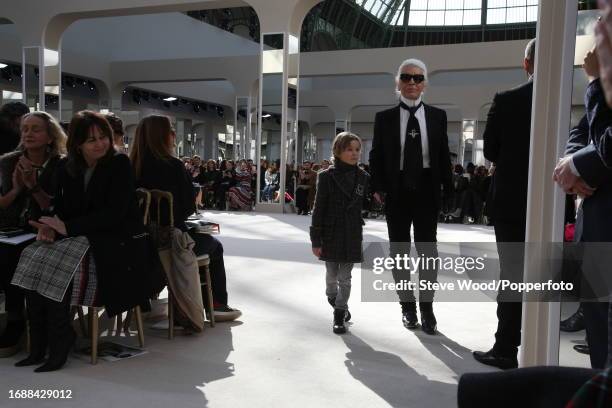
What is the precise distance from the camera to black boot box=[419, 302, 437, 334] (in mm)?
3594

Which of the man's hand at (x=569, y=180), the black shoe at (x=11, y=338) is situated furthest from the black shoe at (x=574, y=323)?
the black shoe at (x=11, y=338)

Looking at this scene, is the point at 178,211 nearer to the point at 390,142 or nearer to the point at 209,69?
the point at 390,142

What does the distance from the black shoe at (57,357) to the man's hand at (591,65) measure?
2.50 meters

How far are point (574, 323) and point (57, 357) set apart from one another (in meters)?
2.28

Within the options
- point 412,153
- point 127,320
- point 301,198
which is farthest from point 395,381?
point 301,198

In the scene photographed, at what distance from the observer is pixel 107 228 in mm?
3020

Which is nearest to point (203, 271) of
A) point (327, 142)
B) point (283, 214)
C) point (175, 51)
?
point (283, 214)

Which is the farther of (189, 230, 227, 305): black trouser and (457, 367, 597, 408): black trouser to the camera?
(189, 230, 227, 305): black trouser

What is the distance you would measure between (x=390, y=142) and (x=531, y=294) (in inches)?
69.2

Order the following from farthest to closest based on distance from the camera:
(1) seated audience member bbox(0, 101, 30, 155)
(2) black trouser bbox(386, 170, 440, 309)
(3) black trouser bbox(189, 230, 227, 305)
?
(1) seated audience member bbox(0, 101, 30, 155) → (3) black trouser bbox(189, 230, 227, 305) → (2) black trouser bbox(386, 170, 440, 309)

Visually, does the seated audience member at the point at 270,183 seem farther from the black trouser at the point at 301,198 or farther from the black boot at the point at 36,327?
the black boot at the point at 36,327

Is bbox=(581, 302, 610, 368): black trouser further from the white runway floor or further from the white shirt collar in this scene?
the white shirt collar

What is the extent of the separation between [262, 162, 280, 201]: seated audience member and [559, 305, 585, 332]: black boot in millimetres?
13015

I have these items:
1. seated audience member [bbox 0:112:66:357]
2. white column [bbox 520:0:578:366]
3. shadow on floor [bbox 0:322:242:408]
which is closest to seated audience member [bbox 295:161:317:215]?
seated audience member [bbox 0:112:66:357]
